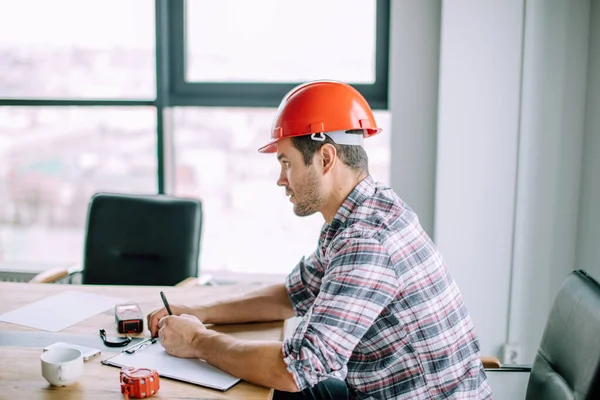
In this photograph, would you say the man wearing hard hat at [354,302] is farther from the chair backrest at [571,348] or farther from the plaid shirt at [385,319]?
the chair backrest at [571,348]

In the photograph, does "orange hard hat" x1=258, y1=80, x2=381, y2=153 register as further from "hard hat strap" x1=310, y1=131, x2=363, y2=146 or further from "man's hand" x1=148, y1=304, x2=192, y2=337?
"man's hand" x1=148, y1=304, x2=192, y2=337

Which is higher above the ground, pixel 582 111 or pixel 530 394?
pixel 582 111

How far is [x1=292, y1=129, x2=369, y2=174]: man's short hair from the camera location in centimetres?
155

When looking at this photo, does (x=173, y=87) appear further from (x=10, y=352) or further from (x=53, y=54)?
(x=10, y=352)

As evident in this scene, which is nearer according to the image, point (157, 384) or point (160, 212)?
point (157, 384)

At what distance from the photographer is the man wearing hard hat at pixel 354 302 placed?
1349 mm

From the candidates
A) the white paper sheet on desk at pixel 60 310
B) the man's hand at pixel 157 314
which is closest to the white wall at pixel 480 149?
the man's hand at pixel 157 314

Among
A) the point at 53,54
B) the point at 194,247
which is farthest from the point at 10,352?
the point at 53,54

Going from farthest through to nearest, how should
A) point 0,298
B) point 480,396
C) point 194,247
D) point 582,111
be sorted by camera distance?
point 582,111, point 194,247, point 0,298, point 480,396

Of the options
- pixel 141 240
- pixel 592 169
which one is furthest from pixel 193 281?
pixel 592 169

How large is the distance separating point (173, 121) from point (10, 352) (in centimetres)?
179

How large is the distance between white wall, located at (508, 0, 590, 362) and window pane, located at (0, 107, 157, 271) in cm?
173

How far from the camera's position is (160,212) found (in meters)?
2.42

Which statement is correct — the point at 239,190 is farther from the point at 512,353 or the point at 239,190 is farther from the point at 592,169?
the point at 592,169
